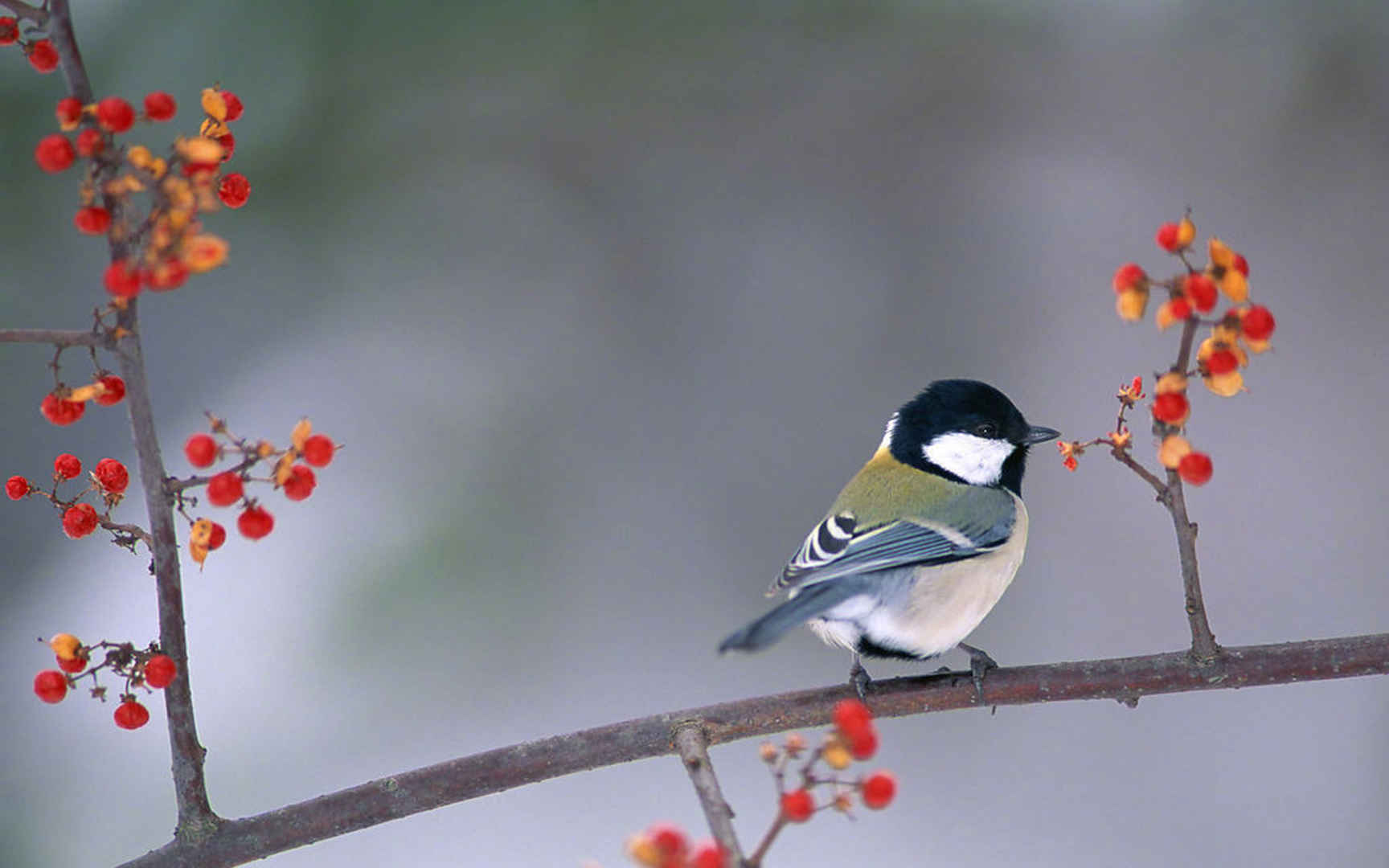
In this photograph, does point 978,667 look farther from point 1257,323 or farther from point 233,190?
point 233,190

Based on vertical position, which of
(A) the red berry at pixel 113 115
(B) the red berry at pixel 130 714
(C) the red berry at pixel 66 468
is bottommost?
(B) the red berry at pixel 130 714

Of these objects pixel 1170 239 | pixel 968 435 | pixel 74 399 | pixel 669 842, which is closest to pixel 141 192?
pixel 74 399

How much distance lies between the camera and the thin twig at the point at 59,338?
0.57 meters

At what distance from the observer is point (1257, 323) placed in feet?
2.12

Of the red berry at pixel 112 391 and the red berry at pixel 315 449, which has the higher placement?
the red berry at pixel 112 391

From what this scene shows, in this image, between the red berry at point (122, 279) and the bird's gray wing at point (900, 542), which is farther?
the bird's gray wing at point (900, 542)

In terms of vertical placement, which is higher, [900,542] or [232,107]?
[232,107]

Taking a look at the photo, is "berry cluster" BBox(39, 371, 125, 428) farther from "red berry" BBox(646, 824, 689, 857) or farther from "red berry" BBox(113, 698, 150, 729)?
"red berry" BBox(646, 824, 689, 857)

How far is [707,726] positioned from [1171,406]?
33cm

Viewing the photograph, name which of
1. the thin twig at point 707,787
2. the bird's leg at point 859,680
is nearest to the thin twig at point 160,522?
the thin twig at point 707,787

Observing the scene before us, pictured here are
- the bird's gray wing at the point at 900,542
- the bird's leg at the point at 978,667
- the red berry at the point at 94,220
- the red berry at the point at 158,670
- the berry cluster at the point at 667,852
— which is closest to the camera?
the berry cluster at the point at 667,852

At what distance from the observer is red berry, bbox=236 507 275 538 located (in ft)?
2.13

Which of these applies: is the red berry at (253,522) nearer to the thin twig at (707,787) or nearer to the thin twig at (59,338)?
the thin twig at (59,338)

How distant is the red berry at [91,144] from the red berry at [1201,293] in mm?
498
